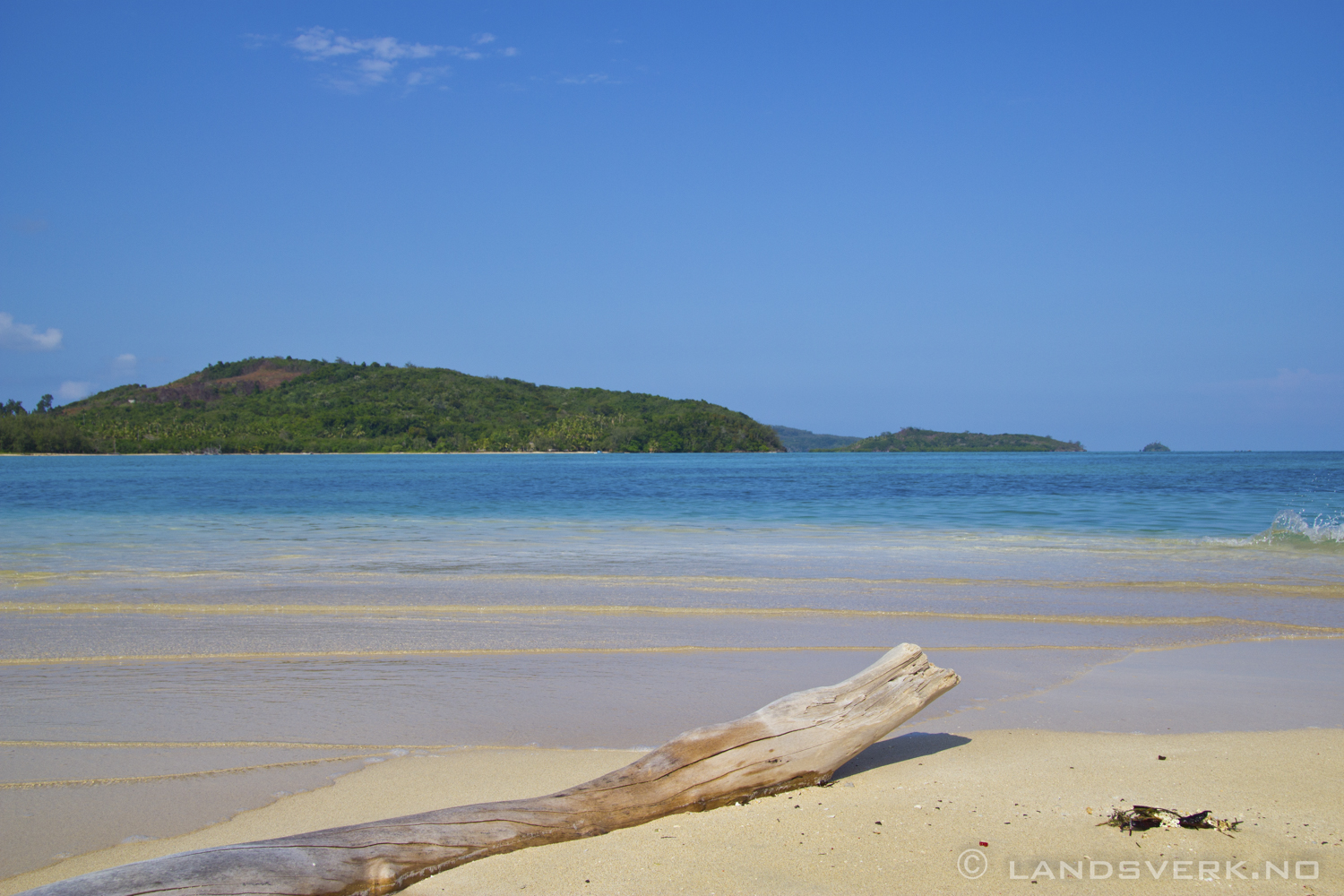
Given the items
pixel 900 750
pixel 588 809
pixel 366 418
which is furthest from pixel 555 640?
pixel 366 418

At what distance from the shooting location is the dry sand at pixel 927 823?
9.68ft

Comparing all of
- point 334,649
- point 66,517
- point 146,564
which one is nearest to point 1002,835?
point 334,649

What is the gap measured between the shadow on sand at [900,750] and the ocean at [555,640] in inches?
10.4

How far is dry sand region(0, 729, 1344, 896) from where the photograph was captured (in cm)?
295

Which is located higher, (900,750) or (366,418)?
(366,418)

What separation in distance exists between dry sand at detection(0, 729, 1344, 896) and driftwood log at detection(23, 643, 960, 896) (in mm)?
78

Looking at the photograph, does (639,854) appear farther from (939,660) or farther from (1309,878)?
(939,660)

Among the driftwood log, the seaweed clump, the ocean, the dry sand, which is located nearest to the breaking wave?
the ocean

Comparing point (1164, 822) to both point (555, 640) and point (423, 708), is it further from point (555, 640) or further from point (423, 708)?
point (555, 640)

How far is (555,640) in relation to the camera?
7.25 metres

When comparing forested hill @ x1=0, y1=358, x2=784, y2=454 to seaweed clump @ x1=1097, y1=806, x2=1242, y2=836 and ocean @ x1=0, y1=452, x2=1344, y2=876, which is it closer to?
ocean @ x1=0, y1=452, x2=1344, y2=876

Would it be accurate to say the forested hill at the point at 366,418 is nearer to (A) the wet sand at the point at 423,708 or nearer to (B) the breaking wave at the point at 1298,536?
(B) the breaking wave at the point at 1298,536

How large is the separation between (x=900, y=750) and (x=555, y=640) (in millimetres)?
3623

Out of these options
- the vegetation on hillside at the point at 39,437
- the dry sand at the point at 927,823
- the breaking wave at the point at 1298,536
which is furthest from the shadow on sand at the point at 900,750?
the vegetation on hillside at the point at 39,437
